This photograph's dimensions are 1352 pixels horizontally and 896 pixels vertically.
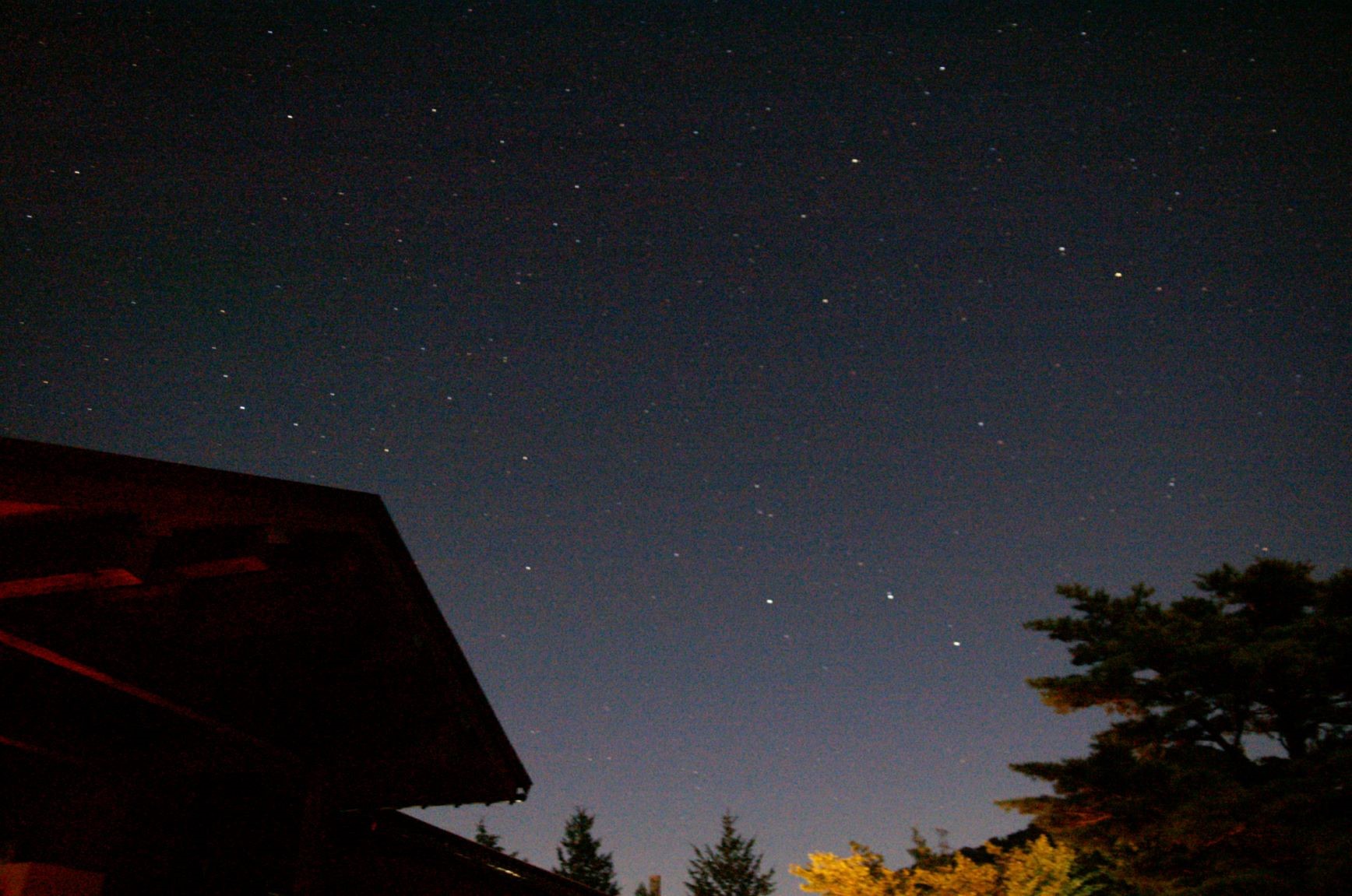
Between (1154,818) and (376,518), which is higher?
(376,518)

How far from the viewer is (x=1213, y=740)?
44.2 ft

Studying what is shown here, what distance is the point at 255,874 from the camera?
21.4 feet

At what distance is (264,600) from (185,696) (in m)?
0.63

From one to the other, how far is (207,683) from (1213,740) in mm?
14736

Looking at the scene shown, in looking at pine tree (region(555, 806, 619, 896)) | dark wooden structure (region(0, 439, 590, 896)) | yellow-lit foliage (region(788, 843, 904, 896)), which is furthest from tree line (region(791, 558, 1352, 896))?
pine tree (region(555, 806, 619, 896))

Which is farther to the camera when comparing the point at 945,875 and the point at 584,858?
the point at 584,858

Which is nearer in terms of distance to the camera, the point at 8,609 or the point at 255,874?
the point at 8,609

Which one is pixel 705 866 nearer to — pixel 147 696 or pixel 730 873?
pixel 730 873

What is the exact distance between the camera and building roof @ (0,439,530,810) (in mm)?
3096

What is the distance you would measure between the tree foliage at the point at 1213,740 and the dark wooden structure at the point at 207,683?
1082cm

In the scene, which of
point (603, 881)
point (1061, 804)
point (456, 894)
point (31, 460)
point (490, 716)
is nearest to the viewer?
point (31, 460)

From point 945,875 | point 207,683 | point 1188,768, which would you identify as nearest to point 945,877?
point 945,875

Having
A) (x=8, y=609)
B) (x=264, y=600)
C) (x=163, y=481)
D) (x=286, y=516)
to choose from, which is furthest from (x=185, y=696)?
(x=163, y=481)

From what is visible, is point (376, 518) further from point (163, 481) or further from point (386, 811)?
point (386, 811)
